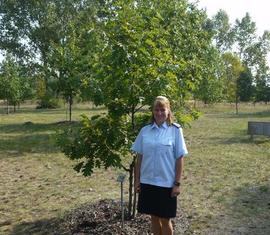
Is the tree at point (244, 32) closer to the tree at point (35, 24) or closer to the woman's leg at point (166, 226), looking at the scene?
the tree at point (35, 24)

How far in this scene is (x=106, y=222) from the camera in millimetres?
6496

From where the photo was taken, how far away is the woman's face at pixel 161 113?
475 centimetres

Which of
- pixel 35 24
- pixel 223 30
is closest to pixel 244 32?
pixel 223 30

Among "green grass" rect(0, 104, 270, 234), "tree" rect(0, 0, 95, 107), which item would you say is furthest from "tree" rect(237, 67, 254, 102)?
"green grass" rect(0, 104, 270, 234)

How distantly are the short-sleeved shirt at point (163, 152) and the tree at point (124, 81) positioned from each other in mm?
1125

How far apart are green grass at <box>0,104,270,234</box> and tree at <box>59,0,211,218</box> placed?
866 millimetres

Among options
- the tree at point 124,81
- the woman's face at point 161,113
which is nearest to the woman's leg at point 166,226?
the woman's face at point 161,113

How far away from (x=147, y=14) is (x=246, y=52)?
71114 millimetres

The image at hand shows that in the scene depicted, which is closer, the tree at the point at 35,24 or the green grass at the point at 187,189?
the green grass at the point at 187,189

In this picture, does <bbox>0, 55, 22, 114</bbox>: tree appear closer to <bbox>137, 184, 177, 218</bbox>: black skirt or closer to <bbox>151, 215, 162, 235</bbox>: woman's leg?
<bbox>151, 215, 162, 235</bbox>: woman's leg

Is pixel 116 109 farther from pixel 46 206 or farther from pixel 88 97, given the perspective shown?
pixel 46 206

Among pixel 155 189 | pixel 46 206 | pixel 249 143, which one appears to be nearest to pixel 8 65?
pixel 249 143

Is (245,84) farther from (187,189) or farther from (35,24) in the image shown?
(187,189)

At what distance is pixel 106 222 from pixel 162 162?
85.8 inches
